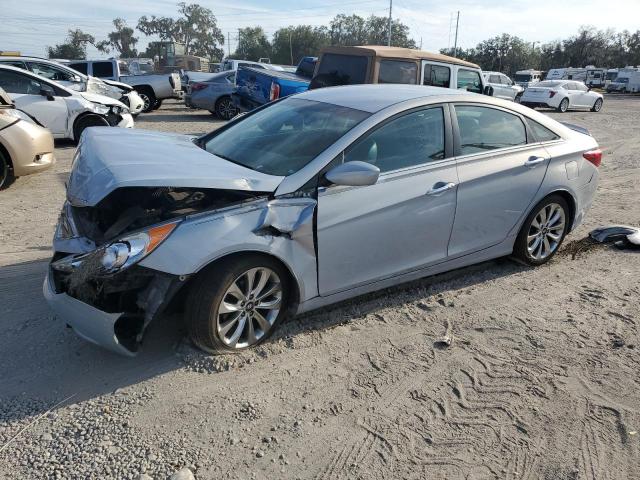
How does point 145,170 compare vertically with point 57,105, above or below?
above

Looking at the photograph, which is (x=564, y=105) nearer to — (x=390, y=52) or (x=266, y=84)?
(x=266, y=84)

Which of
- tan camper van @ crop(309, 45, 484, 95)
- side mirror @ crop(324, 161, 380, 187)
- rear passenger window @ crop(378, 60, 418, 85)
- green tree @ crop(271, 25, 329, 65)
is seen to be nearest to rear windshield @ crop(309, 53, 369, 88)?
tan camper van @ crop(309, 45, 484, 95)

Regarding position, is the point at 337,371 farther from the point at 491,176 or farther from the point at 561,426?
the point at 491,176

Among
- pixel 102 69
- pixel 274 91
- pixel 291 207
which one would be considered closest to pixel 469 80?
pixel 274 91

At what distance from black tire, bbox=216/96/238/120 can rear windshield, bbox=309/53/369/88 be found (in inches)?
244

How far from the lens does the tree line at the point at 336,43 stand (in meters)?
75.2

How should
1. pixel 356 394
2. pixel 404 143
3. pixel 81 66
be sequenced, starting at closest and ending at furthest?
pixel 356 394 → pixel 404 143 → pixel 81 66

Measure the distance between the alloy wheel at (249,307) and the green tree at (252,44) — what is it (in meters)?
95.9

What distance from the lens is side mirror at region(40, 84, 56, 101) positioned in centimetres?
993

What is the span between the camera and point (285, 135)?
3.98 m

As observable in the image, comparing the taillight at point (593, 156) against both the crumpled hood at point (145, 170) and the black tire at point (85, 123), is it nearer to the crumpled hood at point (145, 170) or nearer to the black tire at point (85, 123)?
the crumpled hood at point (145, 170)

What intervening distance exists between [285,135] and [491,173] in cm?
166

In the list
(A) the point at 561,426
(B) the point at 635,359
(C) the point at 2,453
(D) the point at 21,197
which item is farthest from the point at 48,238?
(B) the point at 635,359

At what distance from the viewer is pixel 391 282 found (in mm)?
3928
